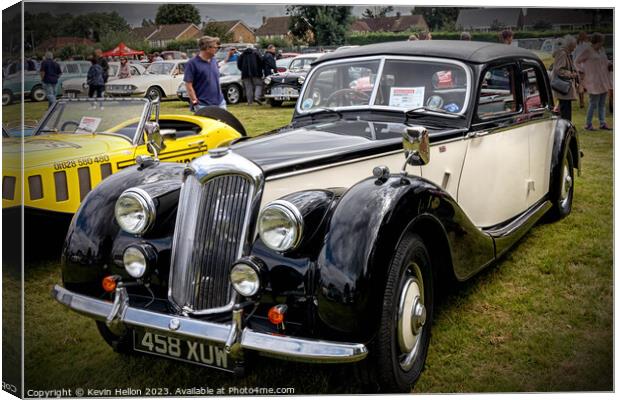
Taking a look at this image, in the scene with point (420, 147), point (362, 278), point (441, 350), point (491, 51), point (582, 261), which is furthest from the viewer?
point (491, 51)

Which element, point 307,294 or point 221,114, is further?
point 221,114

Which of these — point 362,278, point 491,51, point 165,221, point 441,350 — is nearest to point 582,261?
point 441,350

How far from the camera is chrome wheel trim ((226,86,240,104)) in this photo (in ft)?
17.0

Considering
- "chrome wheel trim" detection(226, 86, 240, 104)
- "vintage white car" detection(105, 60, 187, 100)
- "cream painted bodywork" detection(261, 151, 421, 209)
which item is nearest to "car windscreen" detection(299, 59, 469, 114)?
"cream painted bodywork" detection(261, 151, 421, 209)

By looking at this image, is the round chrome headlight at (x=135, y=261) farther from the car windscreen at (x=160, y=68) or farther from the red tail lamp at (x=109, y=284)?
the car windscreen at (x=160, y=68)

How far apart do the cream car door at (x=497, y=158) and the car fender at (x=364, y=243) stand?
3.91 ft

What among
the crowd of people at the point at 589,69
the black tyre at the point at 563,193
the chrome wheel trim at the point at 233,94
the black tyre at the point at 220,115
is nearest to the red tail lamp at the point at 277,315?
the crowd of people at the point at 589,69

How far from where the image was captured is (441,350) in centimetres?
338

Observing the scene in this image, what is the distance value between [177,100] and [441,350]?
304cm

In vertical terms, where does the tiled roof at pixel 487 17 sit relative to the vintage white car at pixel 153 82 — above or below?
above

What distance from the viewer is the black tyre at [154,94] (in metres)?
4.36

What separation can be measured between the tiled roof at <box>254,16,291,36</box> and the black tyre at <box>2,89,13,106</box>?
1.41 metres

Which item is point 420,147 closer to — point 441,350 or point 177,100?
point 441,350

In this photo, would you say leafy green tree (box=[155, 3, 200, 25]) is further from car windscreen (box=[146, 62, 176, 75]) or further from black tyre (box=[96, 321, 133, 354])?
black tyre (box=[96, 321, 133, 354])
